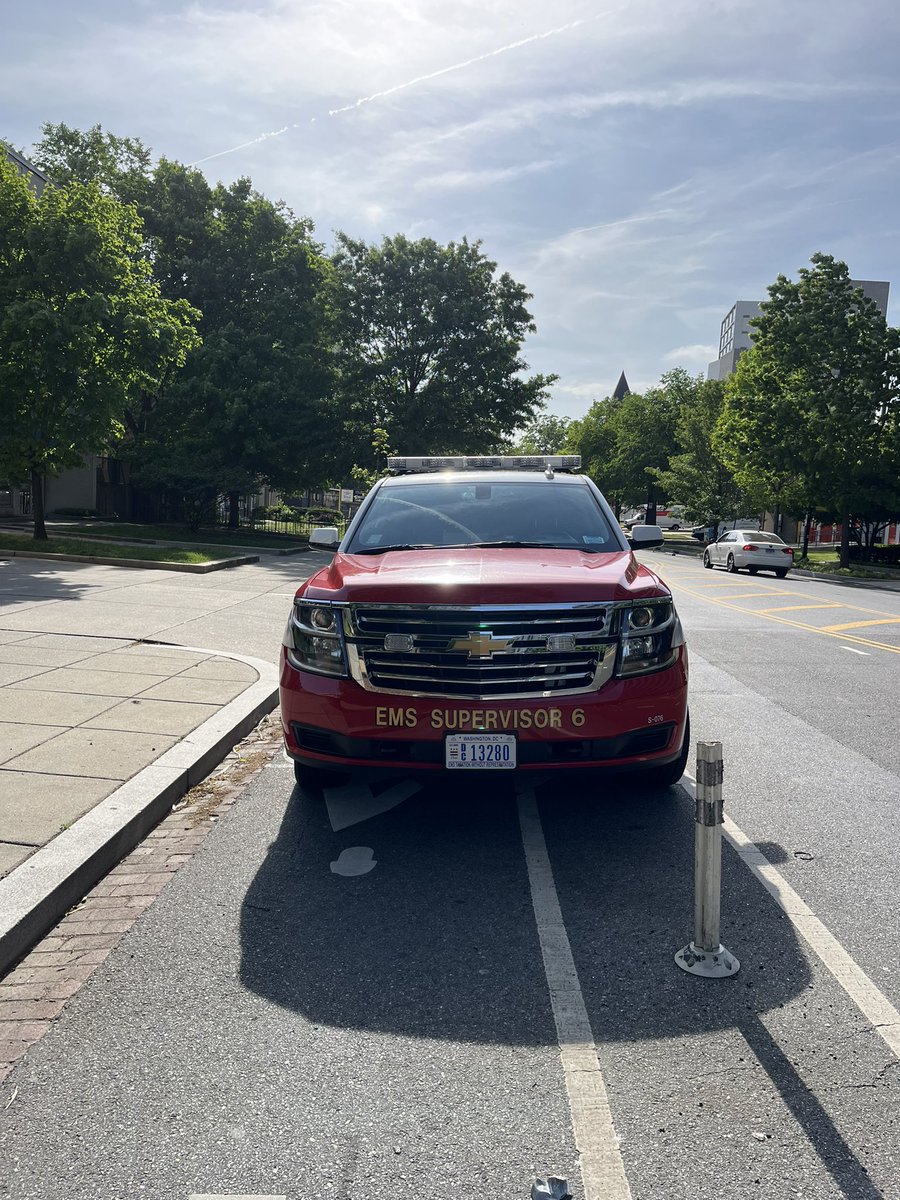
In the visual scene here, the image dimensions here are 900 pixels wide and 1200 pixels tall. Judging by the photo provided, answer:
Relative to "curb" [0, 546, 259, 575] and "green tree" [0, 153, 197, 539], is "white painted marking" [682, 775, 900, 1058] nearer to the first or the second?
"curb" [0, 546, 259, 575]

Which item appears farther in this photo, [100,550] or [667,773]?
[100,550]

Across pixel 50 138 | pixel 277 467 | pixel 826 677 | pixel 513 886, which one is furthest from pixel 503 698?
pixel 50 138

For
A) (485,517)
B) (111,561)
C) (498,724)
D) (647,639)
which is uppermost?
(485,517)

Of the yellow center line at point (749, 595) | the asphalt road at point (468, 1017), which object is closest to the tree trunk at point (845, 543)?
the yellow center line at point (749, 595)

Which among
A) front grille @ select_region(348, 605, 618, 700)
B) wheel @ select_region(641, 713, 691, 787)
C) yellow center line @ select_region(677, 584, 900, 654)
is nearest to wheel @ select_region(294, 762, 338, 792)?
front grille @ select_region(348, 605, 618, 700)

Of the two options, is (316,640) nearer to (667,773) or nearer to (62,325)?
(667,773)

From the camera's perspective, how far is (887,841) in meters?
5.17

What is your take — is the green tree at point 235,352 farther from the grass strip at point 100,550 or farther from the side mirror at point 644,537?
the side mirror at point 644,537

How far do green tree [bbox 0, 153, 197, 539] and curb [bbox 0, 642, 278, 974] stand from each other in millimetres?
16498

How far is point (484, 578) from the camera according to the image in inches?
189

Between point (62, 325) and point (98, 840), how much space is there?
60.8 feet

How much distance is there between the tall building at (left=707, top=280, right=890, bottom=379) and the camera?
88.8 metres

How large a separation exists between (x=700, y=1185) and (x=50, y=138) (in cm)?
4768

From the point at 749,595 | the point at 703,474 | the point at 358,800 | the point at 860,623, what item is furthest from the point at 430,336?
the point at 358,800
